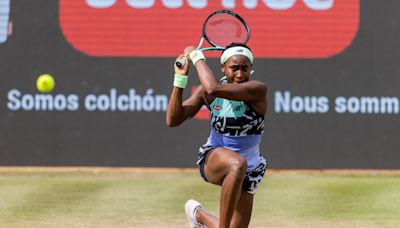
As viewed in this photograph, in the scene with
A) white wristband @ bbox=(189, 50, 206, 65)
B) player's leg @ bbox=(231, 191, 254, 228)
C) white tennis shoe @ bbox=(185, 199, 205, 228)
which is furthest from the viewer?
white tennis shoe @ bbox=(185, 199, 205, 228)

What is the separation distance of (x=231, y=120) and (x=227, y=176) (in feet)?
1.51

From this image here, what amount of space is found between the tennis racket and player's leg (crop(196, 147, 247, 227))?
0.96m

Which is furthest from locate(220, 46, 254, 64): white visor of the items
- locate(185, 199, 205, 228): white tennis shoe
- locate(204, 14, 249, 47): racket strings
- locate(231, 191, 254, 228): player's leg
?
locate(185, 199, 205, 228): white tennis shoe

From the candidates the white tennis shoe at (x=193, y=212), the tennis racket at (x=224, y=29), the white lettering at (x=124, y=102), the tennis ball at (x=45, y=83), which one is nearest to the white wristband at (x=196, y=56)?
the tennis racket at (x=224, y=29)

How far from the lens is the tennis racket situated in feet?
21.8

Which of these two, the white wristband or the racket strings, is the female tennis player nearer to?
the white wristband

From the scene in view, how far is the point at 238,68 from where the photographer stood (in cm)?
607

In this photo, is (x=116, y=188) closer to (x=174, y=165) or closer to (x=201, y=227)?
(x=174, y=165)

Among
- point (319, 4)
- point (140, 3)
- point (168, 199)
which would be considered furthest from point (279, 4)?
point (168, 199)

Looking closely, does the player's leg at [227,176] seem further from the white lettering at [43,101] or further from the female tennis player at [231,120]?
the white lettering at [43,101]

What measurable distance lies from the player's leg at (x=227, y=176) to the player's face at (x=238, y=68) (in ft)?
1.65

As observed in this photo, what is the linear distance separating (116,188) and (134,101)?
6.46ft

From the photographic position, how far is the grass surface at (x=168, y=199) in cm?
795

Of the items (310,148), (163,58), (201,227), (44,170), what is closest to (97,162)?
(44,170)
